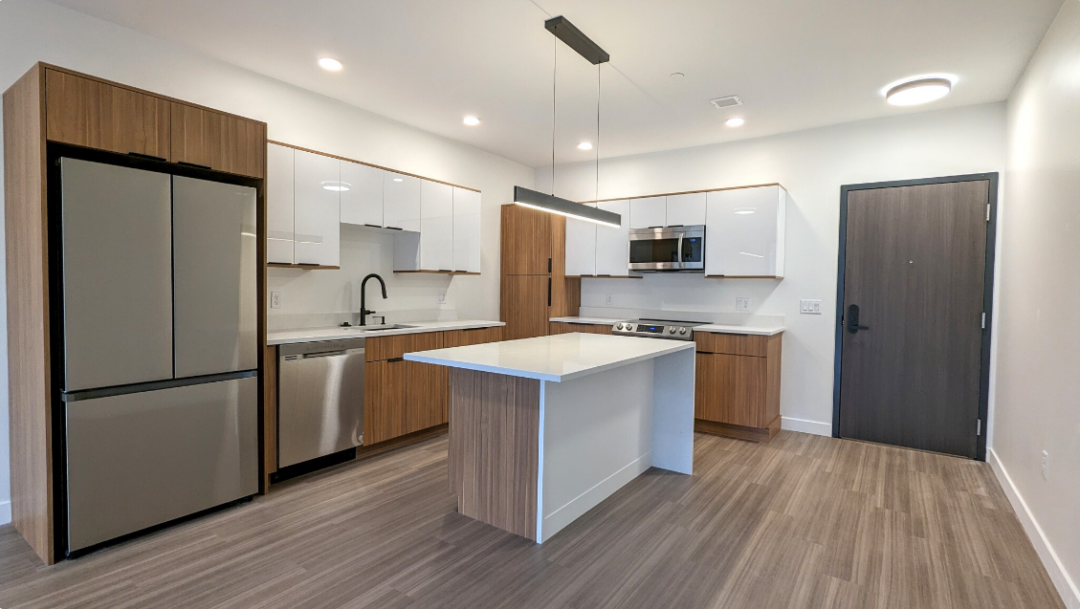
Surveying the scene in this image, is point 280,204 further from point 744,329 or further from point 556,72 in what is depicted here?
point 744,329

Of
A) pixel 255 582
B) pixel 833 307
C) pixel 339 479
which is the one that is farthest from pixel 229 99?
pixel 833 307

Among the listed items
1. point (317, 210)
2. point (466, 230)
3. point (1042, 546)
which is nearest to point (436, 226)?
point (466, 230)

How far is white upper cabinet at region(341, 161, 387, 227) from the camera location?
3865mm

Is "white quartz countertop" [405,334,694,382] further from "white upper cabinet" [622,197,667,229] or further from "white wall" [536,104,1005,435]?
"white upper cabinet" [622,197,667,229]

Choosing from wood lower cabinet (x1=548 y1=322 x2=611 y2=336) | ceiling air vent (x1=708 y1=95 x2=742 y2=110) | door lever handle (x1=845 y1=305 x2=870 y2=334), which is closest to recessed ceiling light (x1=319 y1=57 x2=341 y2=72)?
ceiling air vent (x1=708 y1=95 x2=742 y2=110)

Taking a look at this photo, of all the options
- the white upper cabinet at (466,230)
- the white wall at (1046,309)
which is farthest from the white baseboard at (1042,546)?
the white upper cabinet at (466,230)

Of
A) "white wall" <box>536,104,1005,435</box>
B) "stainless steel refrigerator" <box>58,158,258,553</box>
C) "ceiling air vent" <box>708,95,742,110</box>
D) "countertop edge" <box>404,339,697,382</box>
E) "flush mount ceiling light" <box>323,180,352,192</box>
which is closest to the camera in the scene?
"countertop edge" <box>404,339,697,382</box>

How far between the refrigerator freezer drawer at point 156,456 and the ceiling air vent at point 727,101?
368 cm

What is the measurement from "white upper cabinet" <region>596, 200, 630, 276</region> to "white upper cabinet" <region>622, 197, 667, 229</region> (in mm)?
64

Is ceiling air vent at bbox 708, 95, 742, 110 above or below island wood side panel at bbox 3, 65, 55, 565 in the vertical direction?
above

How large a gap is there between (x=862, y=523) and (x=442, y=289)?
3781 millimetres

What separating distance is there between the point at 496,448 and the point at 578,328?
113 inches

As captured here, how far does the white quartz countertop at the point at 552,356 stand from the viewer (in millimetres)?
2346

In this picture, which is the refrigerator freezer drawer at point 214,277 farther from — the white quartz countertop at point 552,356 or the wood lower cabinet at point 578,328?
the wood lower cabinet at point 578,328
